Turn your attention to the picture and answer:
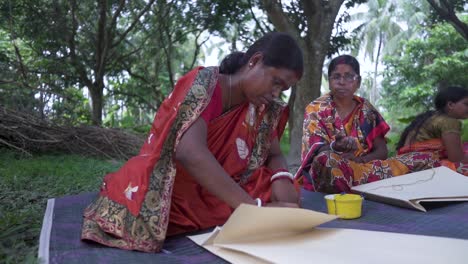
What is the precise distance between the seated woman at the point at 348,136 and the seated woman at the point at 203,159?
2.53ft

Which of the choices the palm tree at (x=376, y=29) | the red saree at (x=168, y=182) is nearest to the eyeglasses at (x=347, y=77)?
the red saree at (x=168, y=182)

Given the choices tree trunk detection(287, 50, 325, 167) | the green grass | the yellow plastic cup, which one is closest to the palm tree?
tree trunk detection(287, 50, 325, 167)

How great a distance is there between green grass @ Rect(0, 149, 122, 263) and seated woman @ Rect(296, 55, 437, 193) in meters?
1.50

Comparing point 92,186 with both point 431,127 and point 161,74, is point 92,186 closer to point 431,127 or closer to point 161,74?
point 431,127

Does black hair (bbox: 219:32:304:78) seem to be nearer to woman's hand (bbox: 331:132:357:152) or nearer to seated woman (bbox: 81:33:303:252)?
seated woman (bbox: 81:33:303:252)

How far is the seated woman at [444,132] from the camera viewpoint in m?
2.93

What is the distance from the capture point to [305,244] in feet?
4.65

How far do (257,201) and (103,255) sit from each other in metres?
0.53

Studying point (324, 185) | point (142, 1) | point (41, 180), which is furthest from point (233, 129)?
point (142, 1)

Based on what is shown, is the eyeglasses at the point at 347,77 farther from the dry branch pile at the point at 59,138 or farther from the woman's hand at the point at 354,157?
the dry branch pile at the point at 59,138

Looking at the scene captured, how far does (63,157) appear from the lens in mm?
5051

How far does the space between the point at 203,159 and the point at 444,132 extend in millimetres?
2072

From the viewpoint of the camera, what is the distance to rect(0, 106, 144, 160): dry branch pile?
4.76 meters

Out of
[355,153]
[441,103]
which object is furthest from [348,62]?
[441,103]
